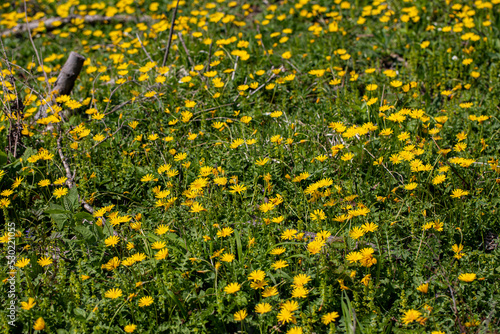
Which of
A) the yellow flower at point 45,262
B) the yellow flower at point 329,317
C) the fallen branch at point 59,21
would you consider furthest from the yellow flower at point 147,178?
the fallen branch at point 59,21

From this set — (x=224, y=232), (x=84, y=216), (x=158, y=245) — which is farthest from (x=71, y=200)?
(x=224, y=232)

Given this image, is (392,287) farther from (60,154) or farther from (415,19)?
(415,19)

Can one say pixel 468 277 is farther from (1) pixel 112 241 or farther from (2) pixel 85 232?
(2) pixel 85 232

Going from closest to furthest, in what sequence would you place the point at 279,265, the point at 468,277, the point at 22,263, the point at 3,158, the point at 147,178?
1. the point at 468,277
2. the point at 279,265
3. the point at 22,263
4. the point at 147,178
5. the point at 3,158

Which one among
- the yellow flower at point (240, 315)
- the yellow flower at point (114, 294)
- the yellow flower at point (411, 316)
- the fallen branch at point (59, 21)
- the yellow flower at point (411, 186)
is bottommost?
the yellow flower at point (411, 316)

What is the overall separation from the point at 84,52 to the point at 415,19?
13.3 ft

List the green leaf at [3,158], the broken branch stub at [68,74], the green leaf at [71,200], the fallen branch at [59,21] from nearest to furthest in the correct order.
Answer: the green leaf at [71,200] < the green leaf at [3,158] < the broken branch stub at [68,74] < the fallen branch at [59,21]

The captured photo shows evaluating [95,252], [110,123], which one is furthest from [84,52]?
[95,252]

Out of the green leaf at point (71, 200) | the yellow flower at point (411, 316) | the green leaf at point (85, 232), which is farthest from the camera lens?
the green leaf at point (71, 200)

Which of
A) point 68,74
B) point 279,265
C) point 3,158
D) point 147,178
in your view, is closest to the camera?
point 279,265

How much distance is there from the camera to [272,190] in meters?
2.91

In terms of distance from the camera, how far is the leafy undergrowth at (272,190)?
2.12 metres

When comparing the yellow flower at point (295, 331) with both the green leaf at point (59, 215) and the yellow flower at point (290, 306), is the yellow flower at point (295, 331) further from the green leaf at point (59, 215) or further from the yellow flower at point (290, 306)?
the green leaf at point (59, 215)

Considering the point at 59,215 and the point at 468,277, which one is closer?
the point at 468,277
